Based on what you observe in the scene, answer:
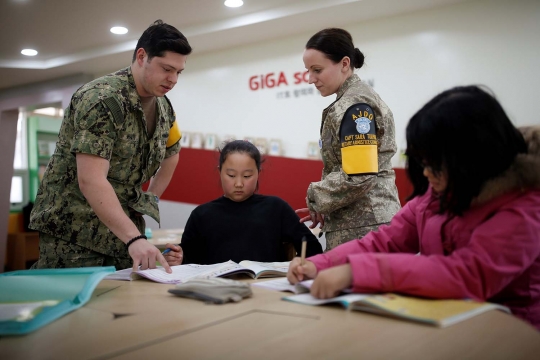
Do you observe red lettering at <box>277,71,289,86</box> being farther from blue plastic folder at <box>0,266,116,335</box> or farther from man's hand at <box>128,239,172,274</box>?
blue plastic folder at <box>0,266,116,335</box>

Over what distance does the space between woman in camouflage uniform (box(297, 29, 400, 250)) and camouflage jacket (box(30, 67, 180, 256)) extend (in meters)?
0.67

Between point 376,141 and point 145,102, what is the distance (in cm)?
88

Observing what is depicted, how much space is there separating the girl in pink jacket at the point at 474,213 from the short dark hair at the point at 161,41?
102cm

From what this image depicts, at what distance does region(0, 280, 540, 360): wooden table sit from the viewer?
714mm

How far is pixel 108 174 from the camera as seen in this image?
68.0 inches

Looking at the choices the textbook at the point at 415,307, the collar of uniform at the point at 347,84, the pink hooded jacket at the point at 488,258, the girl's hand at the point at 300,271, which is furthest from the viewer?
the collar of uniform at the point at 347,84

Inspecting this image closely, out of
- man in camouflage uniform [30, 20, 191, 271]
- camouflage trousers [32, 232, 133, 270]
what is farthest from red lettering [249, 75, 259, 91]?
camouflage trousers [32, 232, 133, 270]

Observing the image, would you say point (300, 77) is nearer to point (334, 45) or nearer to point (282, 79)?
point (282, 79)

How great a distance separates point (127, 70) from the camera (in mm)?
1809

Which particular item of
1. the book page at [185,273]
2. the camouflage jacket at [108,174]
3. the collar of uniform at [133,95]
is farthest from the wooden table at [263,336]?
the collar of uniform at [133,95]

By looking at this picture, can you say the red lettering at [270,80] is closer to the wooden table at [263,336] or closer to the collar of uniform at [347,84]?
the collar of uniform at [347,84]

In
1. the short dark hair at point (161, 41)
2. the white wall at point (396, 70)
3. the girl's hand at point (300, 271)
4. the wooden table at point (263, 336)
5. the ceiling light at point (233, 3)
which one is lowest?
the wooden table at point (263, 336)

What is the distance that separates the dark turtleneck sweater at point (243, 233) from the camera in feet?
6.59

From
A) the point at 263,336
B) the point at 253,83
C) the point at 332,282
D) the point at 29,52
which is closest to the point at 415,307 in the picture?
the point at 332,282
